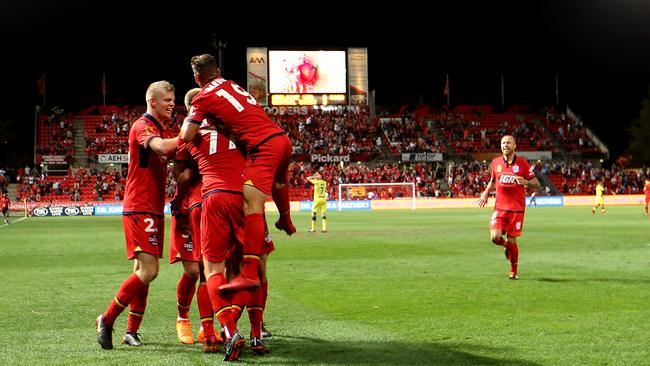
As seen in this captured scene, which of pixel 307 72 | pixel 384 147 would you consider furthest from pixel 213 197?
pixel 384 147

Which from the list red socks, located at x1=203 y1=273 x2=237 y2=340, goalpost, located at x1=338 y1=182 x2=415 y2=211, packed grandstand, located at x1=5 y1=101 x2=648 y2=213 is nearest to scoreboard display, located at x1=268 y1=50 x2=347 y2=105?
packed grandstand, located at x1=5 y1=101 x2=648 y2=213

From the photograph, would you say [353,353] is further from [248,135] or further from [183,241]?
[248,135]

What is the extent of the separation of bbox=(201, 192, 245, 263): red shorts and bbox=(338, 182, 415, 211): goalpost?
1731 inches

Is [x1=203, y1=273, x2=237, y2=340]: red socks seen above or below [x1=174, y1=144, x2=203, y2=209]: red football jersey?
below

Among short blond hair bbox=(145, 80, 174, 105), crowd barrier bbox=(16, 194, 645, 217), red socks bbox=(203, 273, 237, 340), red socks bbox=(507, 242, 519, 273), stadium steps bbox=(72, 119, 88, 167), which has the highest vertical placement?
stadium steps bbox=(72, 119, 88, 167)

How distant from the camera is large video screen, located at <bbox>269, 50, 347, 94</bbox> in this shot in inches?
2359

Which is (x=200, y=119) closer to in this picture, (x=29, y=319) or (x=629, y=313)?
(x=29, y=319)

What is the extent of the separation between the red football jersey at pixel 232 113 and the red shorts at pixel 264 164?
0.08 metres

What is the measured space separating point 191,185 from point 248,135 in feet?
3.09

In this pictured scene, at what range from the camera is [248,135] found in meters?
6.06

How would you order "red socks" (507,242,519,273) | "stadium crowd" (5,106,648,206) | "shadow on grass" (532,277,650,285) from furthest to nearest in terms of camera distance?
1. "stadium crowd" (5,106,648,206)
2. "red socks" (507,242,519,273)
3. "shadow on grass" (532,277,650,285)

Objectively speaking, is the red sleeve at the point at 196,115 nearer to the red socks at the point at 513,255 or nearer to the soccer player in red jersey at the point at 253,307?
the soccer player in red jersey at the point at 253,307

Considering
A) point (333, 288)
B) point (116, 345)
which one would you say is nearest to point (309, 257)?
point (333, 288)

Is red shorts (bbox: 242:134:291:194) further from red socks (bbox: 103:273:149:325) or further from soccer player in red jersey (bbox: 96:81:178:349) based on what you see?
red socks (bbox: 103:273:149:325)
